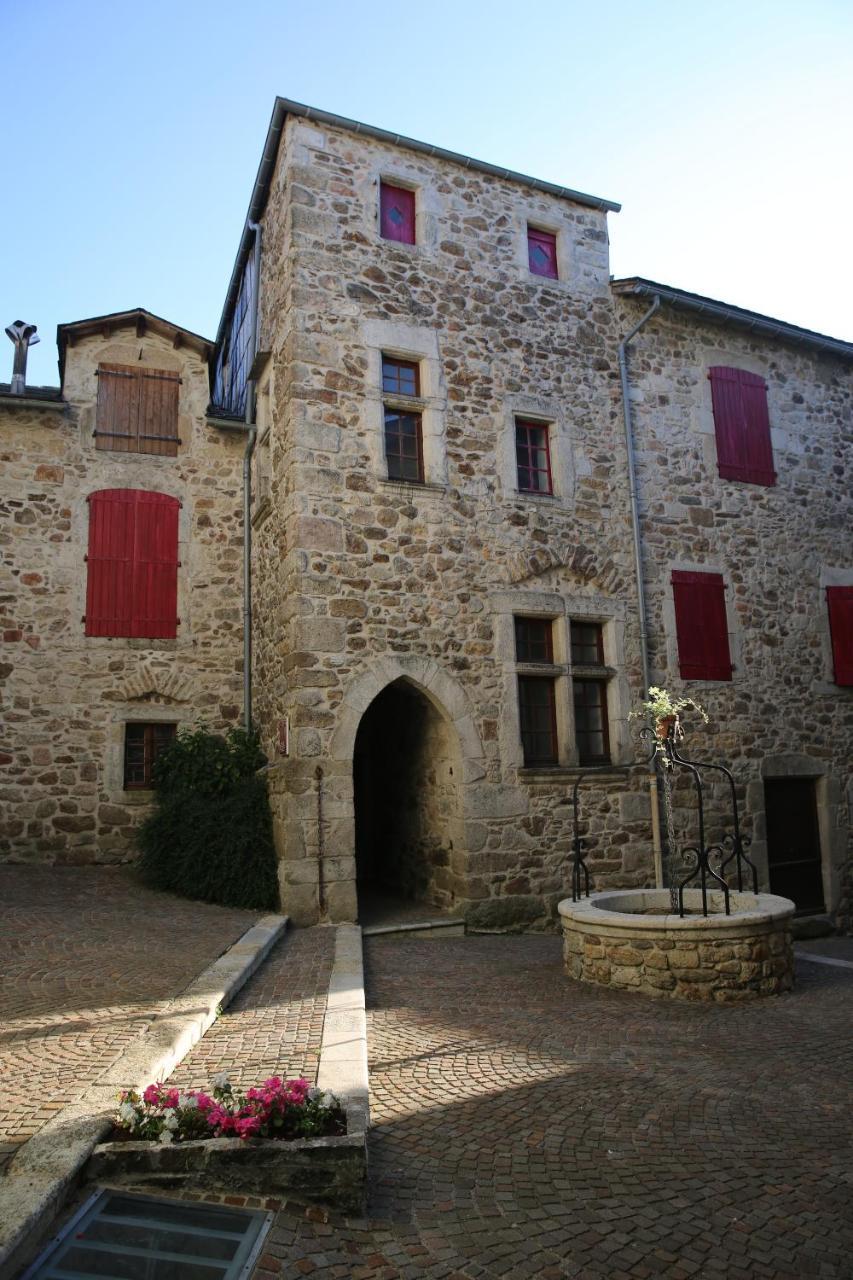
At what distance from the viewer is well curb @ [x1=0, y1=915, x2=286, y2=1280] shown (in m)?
2.33

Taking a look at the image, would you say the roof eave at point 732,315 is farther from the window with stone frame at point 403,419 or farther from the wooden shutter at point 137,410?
the wooden shutter at point 137,410

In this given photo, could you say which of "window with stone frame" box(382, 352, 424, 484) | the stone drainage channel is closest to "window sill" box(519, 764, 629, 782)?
"window with stone frame" box(382, 352, 424, 484)

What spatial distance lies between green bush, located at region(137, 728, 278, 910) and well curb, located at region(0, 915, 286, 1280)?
291cm

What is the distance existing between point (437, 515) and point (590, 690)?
2830 mm

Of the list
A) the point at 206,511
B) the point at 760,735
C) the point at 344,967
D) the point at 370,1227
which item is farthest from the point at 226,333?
the point at 370,1227

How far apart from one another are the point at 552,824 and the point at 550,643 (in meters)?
2.08


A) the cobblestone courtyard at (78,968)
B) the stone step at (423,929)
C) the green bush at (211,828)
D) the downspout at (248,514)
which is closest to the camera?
the cobblestone courtyard at (78,968)

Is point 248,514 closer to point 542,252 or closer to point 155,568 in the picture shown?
point 155,568

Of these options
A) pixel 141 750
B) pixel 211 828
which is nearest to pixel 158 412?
pixel 141 750

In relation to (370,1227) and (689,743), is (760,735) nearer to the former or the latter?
(689,743)

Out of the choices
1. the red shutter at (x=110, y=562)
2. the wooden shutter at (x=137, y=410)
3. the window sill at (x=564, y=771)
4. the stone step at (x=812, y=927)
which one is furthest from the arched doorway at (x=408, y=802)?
the stone step at (x=812, y=927)

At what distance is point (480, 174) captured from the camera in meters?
10.3

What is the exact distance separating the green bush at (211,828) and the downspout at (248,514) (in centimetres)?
83

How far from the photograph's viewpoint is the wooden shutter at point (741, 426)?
448 inches
